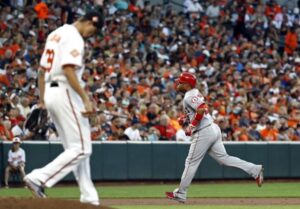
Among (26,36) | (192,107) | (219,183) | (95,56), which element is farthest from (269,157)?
(192,107)

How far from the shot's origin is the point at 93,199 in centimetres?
942

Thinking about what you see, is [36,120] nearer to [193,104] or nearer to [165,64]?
[193,104]

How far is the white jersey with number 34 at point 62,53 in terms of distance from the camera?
911cm

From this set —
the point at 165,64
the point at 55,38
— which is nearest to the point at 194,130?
the point at 55,38

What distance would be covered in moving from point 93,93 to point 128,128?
1.31m

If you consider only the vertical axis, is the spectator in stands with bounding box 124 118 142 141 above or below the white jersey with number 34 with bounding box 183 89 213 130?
below

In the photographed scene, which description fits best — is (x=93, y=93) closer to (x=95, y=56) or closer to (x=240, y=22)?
(x=95, y=56)

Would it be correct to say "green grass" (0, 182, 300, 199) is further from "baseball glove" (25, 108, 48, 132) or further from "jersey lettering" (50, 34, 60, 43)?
"jersey lettering" (50, 34, 60, 43)

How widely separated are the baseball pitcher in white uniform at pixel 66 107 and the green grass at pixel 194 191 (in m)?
7.29

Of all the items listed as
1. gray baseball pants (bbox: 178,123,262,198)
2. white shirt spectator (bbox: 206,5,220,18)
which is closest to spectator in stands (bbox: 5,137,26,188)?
gray baseball pants (bbox: 178,123,262,198)

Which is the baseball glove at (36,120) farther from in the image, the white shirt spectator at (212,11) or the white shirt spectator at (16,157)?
the white shirt spectator at (212,11)

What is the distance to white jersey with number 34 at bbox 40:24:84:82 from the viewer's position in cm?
911

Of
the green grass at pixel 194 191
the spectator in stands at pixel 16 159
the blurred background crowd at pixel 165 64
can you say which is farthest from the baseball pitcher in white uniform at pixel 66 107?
the blurred background crowd at pixel 165 64

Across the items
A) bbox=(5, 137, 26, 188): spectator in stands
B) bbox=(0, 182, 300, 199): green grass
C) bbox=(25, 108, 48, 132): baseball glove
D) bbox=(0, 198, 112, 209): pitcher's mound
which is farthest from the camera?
bbox=(5, 137, 26, 188): spectator in stands
